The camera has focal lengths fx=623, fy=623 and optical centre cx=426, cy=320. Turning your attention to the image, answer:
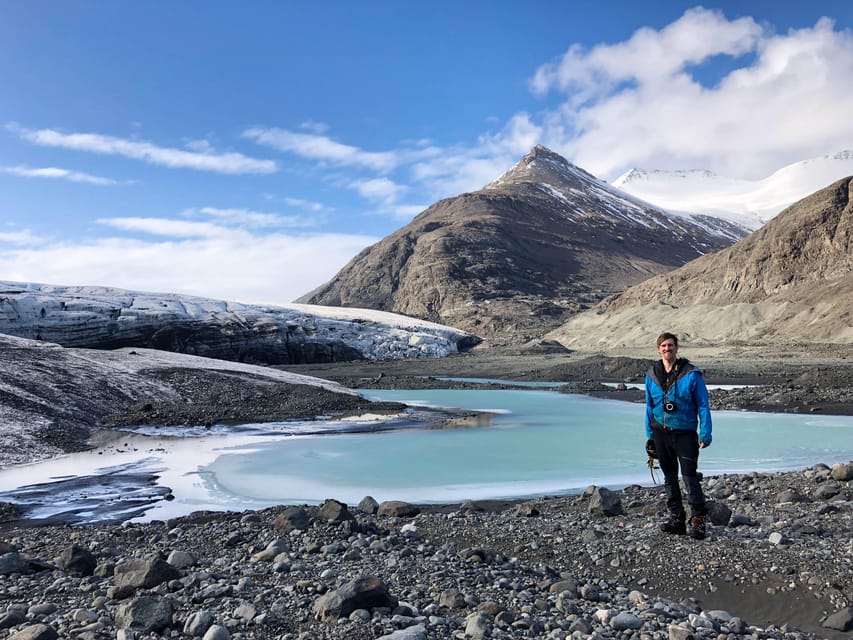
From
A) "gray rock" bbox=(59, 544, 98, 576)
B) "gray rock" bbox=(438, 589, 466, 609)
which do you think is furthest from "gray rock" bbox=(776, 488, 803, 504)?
"gray rock" bbox=(59, 544, 98, 576)

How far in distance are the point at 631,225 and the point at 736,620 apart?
18329cm

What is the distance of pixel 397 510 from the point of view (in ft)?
29.0

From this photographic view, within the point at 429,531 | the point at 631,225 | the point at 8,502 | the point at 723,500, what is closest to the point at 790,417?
the point at 723,500

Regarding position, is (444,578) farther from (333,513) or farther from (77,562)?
(77,562)

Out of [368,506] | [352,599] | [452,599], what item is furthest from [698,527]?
[368,506]

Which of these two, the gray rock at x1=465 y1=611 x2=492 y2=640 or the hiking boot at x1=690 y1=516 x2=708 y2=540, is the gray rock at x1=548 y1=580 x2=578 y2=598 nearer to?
the gray rock at x1=465 y1=611 x2=492 y2=640

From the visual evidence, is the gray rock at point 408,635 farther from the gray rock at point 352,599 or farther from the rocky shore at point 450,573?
the gray rock at point 352,599

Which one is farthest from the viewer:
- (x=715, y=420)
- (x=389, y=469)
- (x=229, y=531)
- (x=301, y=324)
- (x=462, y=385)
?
(x=301, y=324)

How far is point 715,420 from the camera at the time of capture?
2247 centimetres

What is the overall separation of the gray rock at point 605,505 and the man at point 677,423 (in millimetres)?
1332

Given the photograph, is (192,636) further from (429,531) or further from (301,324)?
(301,324)

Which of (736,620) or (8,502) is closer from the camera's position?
(736,620)

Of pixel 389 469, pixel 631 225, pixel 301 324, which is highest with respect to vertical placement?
pixel 631 225

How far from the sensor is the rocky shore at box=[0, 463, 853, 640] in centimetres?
443
